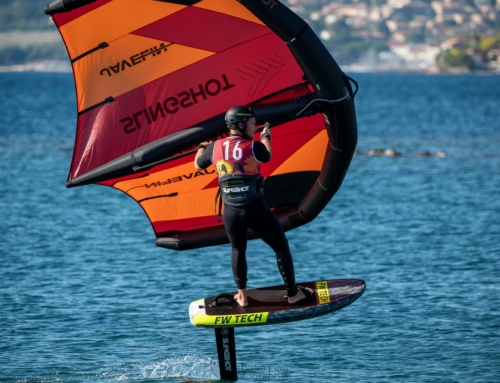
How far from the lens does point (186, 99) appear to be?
39.3 ft

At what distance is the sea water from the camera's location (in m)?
12.4

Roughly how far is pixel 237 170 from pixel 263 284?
669 cm

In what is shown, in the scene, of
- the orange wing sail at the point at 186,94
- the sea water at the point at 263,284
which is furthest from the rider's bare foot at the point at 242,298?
the orange wing sail at the point at 186,94

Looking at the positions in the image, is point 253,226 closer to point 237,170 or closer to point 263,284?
point 237,170

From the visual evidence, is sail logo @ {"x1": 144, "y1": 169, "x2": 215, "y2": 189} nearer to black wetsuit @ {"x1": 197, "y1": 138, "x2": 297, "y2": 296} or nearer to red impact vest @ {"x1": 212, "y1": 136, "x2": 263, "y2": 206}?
black wetsuit @ {"x1": 197, "y1": 138, "x2": 297, "y2": 296}

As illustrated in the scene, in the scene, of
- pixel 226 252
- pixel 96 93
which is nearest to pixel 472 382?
pixel 96 93

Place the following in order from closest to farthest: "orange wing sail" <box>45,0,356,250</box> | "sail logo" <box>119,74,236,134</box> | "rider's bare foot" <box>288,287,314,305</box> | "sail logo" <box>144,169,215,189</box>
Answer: "rider's bare foot" <box>288,287,314,305</box> < "orange wing sail" <box>45,0,356,250</box> < "sail logo" <box>119,74,236,134</box> < "sail logo" <box>144,169,215,189</box>

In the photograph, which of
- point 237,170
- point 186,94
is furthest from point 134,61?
point 237,170

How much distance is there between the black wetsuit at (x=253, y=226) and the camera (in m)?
10.4

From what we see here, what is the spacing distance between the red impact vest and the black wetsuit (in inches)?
3.2

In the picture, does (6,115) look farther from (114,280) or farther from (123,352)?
(123,352)

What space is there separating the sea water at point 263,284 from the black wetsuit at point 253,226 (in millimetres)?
1836

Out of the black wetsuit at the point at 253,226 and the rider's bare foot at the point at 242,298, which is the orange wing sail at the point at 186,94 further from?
the rider's bare foot at the point at 242,298

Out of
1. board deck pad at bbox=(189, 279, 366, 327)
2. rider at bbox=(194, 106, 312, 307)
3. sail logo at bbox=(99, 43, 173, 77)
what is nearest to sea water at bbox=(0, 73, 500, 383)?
board deck pad at bbox=(189, 279, 366, 327)
